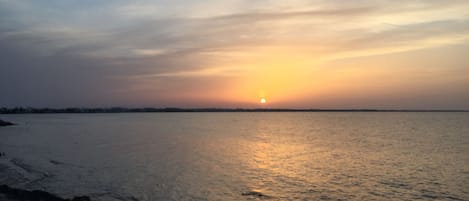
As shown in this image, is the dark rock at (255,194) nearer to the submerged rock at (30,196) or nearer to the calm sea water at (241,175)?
the calm sea water at (241,175)

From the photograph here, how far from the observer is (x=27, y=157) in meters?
36.2

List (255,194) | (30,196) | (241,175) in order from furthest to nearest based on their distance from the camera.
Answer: (241,175) < (255,194) < (30,196)

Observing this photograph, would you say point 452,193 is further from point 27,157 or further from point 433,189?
point 27,157

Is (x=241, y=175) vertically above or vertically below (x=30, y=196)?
below

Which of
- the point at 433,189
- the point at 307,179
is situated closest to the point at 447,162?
the point at 433,189

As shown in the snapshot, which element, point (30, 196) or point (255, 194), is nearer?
point (30, 196)

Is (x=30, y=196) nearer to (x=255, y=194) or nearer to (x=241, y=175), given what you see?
(x=255, y=194)

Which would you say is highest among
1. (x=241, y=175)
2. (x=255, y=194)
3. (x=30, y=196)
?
(x=30, y=196)

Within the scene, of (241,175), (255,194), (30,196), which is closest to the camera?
(30,196)

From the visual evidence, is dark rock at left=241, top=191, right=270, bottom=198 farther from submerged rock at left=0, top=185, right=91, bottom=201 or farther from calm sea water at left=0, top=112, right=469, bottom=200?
submerged rock at left=0, top=185, right=91, bottom=201

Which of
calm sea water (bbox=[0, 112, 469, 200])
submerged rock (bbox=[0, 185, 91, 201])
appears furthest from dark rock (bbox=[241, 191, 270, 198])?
submerged rock (bbox=[0, 185, 91, 201])

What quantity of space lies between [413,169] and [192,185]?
17.7 m

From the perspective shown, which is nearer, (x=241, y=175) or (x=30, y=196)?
(x=30, y=196)

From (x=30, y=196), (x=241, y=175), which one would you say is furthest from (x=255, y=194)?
(x=30, y=196)
